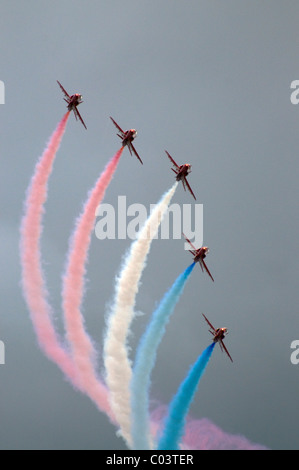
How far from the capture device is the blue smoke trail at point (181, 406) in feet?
349

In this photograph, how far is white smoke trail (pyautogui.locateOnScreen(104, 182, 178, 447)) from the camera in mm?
107769

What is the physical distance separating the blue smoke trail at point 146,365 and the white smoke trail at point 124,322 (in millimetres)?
613

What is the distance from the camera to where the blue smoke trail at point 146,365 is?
106 meters

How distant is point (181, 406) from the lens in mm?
107750

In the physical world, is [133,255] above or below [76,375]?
above

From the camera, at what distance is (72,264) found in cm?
11225

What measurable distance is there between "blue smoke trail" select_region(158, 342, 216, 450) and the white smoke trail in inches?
123

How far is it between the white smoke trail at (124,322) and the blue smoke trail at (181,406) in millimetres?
3127

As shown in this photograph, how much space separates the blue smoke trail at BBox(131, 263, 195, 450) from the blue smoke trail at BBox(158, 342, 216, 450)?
1604 mm

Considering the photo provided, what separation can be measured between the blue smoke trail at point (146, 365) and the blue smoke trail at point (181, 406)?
1.60m
